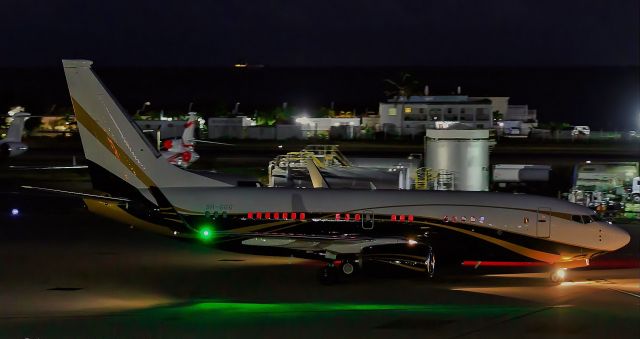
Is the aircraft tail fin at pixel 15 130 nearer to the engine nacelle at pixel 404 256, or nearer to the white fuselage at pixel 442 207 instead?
the white fuselage at pixel 442 207

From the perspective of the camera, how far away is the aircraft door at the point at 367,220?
3095 cm

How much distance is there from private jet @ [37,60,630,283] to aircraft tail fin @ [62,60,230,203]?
0.04 metres

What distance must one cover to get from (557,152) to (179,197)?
184ft

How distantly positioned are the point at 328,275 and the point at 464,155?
24301 millimetres

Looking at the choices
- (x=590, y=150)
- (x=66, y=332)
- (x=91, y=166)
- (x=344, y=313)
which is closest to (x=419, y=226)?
(x=344, y=313)

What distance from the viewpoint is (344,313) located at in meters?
23.7

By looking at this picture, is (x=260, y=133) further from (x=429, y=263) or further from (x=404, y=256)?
(x=429, y=263)

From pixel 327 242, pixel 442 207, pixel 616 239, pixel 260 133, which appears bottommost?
pixel 616 239

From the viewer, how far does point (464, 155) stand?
5191 cm

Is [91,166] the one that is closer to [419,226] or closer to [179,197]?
[179,197]

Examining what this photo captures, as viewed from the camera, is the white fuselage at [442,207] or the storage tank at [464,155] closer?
the white fuselage at [442,207]

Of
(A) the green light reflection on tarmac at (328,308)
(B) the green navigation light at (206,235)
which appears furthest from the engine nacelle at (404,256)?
(B) the green navigation light at (206,235)

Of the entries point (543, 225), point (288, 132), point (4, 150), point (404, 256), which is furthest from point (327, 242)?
point (288, 132)

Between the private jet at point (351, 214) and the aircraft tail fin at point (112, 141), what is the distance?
0.12 ft
